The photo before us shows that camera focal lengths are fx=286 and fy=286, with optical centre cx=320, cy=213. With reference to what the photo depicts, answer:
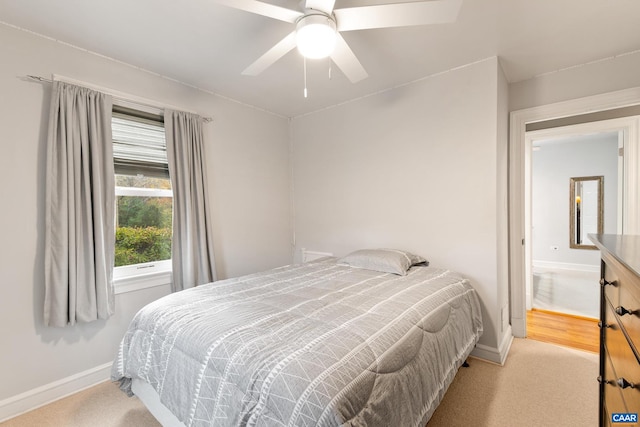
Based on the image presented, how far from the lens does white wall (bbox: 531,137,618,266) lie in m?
5.23

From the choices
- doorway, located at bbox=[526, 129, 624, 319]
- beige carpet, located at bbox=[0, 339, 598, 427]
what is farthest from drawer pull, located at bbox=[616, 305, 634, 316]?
A: doorway, located at bbox=[526, 129, 624, 319]

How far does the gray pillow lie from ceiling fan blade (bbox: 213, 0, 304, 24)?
72.6 inches

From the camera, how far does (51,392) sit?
1.98 m

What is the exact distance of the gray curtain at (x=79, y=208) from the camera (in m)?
1.95

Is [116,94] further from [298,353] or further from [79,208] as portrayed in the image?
[298,353]

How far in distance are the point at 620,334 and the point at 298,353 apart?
1108 millimetres

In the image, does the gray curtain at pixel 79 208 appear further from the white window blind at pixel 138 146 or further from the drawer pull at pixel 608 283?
the drawer pull at pixel 608 283

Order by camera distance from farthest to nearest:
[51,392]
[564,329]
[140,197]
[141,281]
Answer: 1. [564,329]
2. [140,197]
3. [141,281]
4. [51,392]

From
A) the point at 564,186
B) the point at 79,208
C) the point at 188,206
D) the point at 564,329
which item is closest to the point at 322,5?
the point at 188,206

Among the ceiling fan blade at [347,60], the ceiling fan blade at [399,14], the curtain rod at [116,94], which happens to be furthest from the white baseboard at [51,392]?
the ceiling fan blade at [399,14]

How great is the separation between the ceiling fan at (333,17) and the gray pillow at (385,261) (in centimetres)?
157

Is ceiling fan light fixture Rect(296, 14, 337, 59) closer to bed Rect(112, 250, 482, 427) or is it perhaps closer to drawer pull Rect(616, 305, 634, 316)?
bed Rect(112, 250, 482, 427)

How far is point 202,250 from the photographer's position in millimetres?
2674

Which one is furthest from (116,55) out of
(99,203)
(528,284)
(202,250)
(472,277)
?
(528,284)
